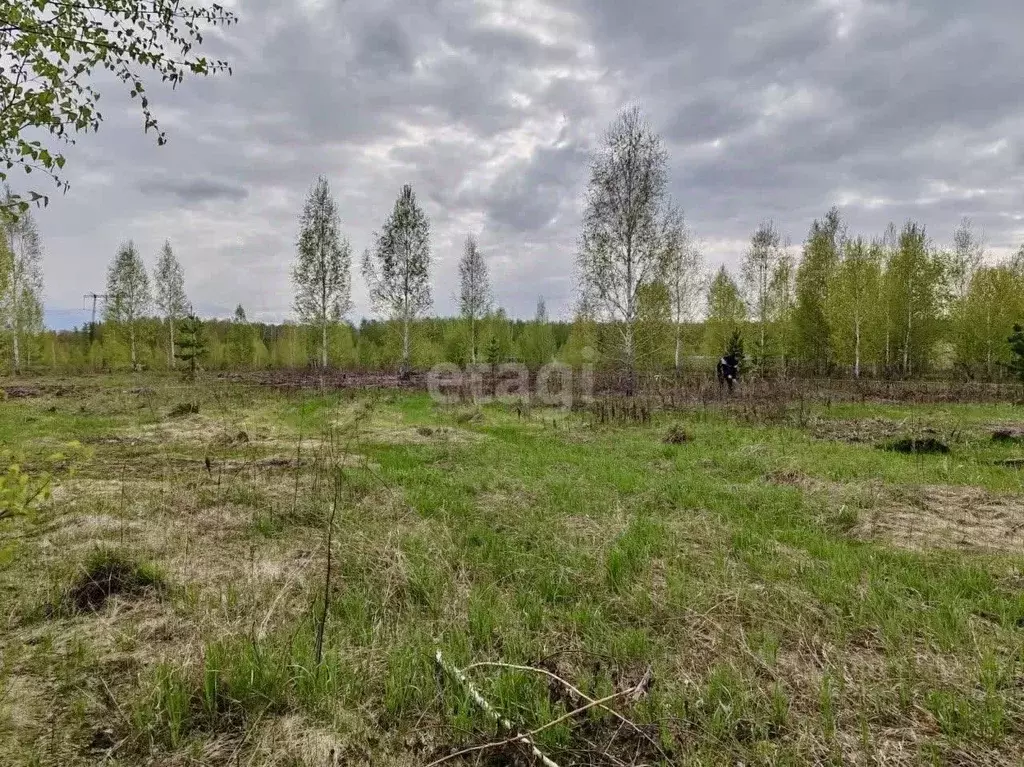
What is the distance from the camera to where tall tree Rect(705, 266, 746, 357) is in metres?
36.0

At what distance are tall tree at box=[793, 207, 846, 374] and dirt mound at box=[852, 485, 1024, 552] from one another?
109 ft

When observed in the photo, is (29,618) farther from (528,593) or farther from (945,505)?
(945,505)

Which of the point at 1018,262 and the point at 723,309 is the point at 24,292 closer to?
the point at 723,309

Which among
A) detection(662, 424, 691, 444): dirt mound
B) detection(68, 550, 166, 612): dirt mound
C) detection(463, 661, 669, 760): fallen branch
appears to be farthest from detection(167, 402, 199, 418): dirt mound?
detection(463, 661, 669, 760): fallen branch

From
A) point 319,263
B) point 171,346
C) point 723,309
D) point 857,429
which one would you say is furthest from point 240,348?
point 857,429

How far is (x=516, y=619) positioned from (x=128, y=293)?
5070 cm

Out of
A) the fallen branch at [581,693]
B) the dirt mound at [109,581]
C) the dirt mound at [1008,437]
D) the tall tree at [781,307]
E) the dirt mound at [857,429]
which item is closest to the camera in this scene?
the fallen branch at [581,693]

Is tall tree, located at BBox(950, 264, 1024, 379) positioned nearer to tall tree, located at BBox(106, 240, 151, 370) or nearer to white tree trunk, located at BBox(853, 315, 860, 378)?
white tree trunk, located at BBox(853, 315, 860, 378)

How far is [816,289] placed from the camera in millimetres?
36156

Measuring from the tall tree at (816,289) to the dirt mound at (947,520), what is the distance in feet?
109

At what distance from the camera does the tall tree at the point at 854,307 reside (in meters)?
30.7

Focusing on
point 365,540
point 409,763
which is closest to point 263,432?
point 365,540

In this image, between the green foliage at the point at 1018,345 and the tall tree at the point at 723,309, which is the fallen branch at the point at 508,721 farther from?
the tall tree at the point at 723,309

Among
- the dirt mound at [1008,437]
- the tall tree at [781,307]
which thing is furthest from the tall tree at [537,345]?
the dirt mound at [1008,437]
